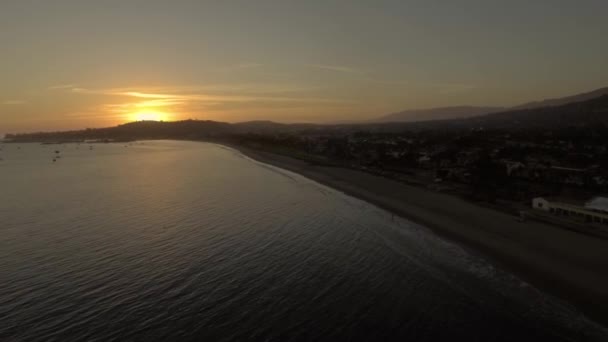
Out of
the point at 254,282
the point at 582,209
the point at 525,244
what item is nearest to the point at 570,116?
the point at 582,209

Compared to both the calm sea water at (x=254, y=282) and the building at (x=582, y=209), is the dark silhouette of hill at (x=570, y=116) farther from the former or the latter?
the calm sea water at (x=254, y=282)

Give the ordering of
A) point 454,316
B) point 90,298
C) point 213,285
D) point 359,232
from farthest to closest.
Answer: point 359,232
point 213,285
point 90,298
point 454,316

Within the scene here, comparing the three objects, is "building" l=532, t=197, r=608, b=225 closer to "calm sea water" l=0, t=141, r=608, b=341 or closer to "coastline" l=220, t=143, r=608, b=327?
"coastline" l=220, t=143, r=608, b=327

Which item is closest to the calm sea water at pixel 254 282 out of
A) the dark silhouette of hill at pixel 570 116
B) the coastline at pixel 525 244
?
the coastline at pixel 525 244

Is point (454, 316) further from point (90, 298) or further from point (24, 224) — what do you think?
point (24, 224)

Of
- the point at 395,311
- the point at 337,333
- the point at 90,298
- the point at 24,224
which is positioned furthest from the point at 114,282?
the point at 24,224

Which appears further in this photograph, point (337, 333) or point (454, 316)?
point (454, 316)
